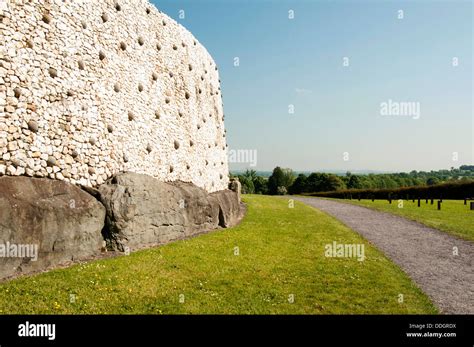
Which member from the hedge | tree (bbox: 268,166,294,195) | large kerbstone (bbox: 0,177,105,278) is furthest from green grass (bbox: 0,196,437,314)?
tree (bbox: 268,166,294,195)

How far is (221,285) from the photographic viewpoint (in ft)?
37.2

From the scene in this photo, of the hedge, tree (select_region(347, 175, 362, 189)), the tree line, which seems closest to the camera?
the hedge

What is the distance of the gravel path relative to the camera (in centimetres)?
1041

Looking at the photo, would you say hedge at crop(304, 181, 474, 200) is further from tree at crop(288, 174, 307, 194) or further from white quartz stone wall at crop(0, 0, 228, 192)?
white quartz stone wall at crop(0, 0, 228, 192)

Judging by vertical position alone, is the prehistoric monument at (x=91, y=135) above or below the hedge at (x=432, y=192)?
above

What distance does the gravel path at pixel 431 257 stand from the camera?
10406 millimetres

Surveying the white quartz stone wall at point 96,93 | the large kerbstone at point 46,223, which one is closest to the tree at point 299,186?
the white quartz stone wall at point 96,93

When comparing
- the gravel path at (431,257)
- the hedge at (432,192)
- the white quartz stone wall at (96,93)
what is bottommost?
the gravel path at (431,257)

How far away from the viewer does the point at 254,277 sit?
40.2 feet

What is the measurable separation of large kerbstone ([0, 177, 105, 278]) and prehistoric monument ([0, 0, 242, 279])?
4 centimetres

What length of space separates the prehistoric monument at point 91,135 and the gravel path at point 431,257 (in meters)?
10.4

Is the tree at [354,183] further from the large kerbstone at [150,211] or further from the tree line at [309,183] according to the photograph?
the large kerbstone at [150,211]

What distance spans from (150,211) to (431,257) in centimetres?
1358
